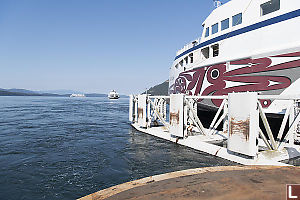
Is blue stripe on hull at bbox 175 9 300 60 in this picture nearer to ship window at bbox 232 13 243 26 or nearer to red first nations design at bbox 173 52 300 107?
ship window at bbox 232 13 243 26

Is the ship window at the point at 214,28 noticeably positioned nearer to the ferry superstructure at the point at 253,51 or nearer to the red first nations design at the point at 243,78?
the ferry superstructure at the point at 253,51

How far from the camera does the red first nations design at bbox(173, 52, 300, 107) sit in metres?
10.2

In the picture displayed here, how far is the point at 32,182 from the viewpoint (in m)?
5.58

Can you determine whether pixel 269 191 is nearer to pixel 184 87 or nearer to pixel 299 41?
pixel 299 41

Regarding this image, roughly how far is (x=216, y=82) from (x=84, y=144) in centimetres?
984

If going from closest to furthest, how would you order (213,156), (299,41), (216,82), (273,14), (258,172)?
(258,172)
(213,156)
(299,41)
(273,14)
(216,82)

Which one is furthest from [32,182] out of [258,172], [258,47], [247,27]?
[247,27]

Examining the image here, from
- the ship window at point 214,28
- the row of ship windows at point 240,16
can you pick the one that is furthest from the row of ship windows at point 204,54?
the row of ship windows at point 240,16

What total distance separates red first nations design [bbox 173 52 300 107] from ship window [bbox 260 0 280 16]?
3.40 meters

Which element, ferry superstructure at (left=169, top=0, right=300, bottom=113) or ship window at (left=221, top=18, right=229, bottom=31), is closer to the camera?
ferry superstructure at (left=169, top=0, right=300, bottom=113)
